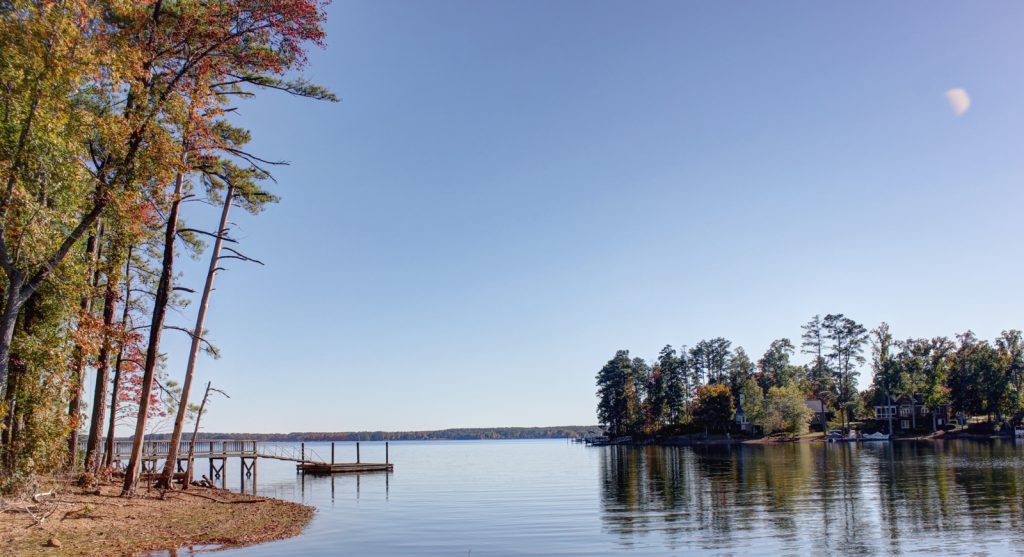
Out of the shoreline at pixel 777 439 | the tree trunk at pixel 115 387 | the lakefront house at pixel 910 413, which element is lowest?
the shoreline at pixel 777 439

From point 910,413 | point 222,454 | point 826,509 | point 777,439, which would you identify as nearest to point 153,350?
point 826,509

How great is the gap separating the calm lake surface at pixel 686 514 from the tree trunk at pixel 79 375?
9.47m

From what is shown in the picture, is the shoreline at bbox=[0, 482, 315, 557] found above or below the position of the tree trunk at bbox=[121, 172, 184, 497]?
below

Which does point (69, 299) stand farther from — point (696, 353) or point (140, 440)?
point (696, 353)

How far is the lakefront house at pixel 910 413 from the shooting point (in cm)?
10906

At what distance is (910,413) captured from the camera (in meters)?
111

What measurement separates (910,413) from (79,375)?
119 meters

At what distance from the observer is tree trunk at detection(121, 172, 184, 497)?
23.5m

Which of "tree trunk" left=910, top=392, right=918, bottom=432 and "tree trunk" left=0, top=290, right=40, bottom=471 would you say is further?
"tree trunk" left=910, top=392, right=918, bottom=432

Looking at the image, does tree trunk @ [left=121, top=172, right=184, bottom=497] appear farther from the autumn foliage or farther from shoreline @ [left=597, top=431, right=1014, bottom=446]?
shoreline @ [left=597, top=431, right=1014, bottom=446]

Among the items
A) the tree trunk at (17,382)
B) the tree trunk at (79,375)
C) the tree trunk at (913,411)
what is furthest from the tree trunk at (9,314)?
the tree trunk at (913,411)

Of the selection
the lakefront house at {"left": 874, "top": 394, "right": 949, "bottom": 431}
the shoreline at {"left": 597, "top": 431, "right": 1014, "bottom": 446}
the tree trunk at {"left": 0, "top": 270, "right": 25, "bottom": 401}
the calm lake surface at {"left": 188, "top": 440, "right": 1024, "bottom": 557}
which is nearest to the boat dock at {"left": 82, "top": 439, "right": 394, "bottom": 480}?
the calm lake surface at {"left": 188, "top": 440, "right": 1024, "bottom": 557}

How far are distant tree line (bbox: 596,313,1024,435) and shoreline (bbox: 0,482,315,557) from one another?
3690 inches

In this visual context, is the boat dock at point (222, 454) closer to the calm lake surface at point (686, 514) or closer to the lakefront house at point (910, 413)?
the calm lake surface at point (686, 514)
